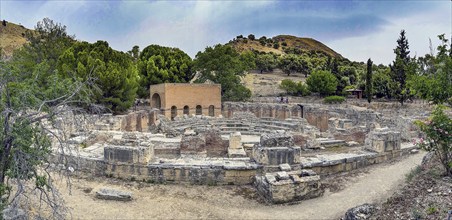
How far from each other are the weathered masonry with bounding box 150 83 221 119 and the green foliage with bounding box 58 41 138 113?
13.8 feet

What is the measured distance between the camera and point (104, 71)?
24344 millimetres

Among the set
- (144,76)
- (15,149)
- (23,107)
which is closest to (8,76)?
(23,107)

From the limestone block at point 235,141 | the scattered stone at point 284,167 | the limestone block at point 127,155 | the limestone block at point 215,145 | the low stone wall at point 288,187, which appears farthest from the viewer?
the limestone block at point 215,145

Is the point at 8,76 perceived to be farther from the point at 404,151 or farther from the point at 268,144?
the point at 404,151

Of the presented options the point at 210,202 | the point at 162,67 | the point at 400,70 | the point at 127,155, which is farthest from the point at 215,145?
the point at 400,70

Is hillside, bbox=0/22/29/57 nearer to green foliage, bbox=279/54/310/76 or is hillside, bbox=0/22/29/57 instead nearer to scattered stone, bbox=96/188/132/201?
green foliage, bbox=279/54/310/76

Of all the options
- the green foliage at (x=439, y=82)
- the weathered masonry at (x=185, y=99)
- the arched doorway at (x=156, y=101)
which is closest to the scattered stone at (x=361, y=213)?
the green foliage at (x=439, y=82)

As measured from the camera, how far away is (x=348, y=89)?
153 feet

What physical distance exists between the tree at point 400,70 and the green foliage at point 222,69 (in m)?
15.5

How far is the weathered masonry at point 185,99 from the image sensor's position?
30.9 metres

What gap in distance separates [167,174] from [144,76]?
2525 centimetres

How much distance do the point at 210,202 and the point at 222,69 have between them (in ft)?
90.6

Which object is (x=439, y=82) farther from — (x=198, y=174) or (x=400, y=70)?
(x=400, y=70)

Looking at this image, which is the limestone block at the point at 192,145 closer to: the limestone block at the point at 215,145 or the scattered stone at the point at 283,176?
the limestone block at the point at 215,145
